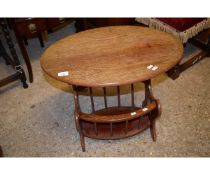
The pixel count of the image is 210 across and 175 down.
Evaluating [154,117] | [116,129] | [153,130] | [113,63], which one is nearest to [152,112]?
[154,117]

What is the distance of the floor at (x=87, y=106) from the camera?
2.04 metres

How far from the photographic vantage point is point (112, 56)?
183 centimetres

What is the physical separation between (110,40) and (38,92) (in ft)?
3.45

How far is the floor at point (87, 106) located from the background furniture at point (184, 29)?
77mm

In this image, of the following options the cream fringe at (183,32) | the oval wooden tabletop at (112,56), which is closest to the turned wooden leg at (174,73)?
the cream fringe at (183,32)

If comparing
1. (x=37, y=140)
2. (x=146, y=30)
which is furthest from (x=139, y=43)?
(x=37, y=140)

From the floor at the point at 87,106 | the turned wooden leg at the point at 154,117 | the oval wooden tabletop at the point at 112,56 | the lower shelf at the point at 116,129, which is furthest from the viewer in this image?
the floor at the point at 87,106

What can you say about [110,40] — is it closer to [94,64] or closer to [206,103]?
[94,64]

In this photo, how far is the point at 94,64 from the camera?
70.3 inches

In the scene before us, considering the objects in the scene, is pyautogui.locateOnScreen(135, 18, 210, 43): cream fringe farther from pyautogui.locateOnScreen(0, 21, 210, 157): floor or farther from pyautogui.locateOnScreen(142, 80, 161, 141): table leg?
pyautogui.locateOnScreen(142, 80, 161, 141): table leg

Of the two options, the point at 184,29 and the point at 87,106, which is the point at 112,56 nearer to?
the point at 87,106

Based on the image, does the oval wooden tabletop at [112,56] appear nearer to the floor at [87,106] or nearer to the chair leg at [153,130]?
the chair leg at [153,130]

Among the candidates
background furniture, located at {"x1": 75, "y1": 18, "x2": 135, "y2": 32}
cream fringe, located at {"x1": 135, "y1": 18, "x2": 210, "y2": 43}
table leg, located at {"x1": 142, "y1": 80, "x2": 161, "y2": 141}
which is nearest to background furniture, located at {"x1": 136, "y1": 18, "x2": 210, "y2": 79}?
cream fringe, located at {"x1": 135, "y1": 18, "x2": 210, "y2": 43}

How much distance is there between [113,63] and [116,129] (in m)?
0.51
